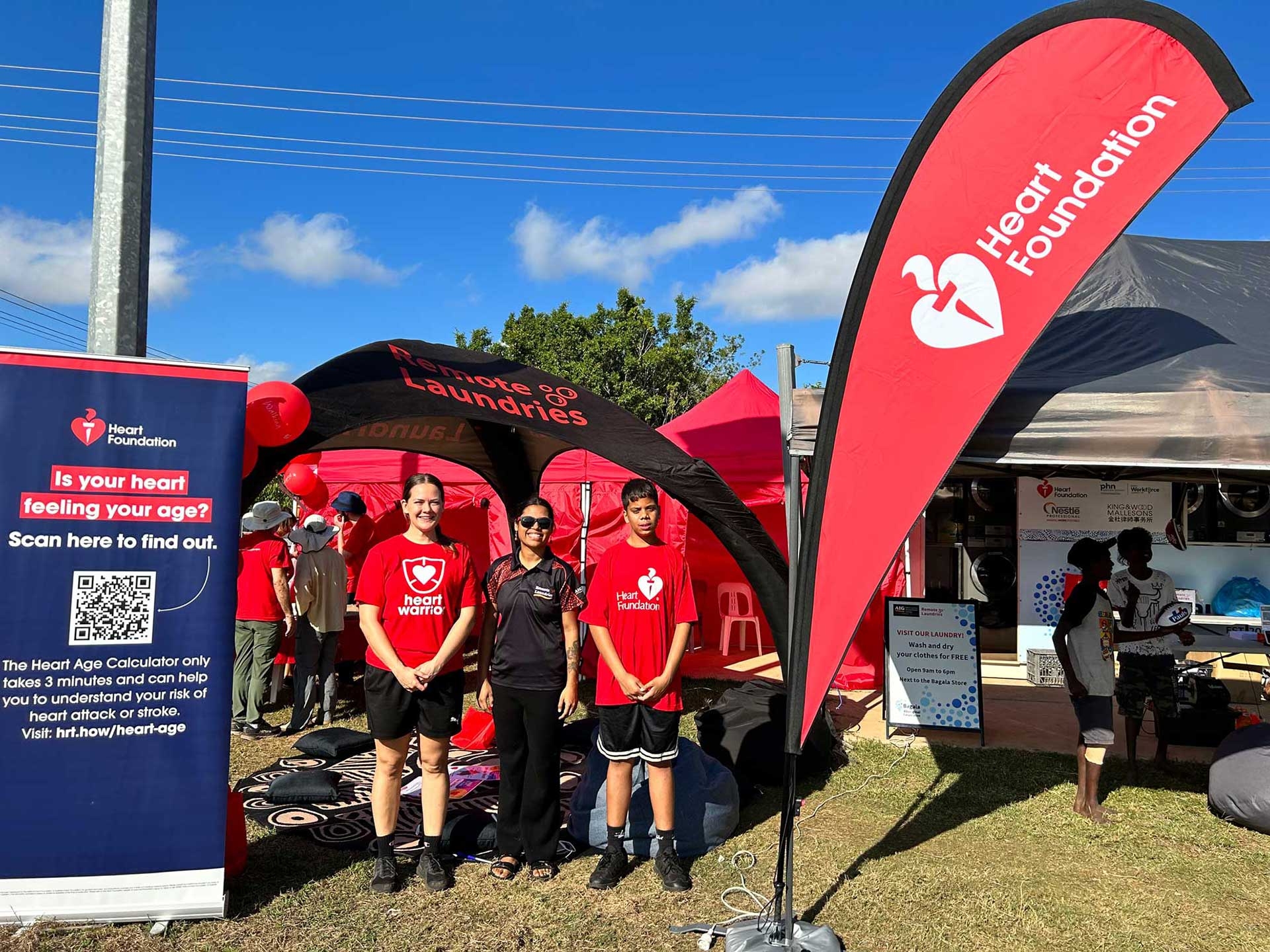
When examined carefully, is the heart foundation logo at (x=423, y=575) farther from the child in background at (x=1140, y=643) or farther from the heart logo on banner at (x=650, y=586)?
the child in background at (x=1140, y=643)

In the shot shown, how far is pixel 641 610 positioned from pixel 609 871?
1235mm

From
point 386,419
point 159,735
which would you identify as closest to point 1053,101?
point 386,419

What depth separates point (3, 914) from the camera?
3.39 metres

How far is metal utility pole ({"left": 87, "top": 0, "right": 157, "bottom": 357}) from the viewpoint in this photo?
3973 millimetres

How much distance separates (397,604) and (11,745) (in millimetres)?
1563

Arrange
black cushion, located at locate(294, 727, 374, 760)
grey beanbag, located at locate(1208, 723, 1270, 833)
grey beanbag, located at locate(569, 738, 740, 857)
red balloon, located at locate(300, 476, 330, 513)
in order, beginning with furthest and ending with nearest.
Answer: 1. red balloon, located at locate(300, 476, 330, 513)
2. black cushion, located at locate(294, 727, 374, 760)
3. grey beanbag, located at locate(1208, 723, 1270, 833)
4. grey beanbag, located at locate(569, 738, 740, 857)

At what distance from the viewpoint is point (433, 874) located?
399cm

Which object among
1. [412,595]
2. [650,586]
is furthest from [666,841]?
[412,595]

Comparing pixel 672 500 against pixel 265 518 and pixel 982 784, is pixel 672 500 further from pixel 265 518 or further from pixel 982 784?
pixel 982 784

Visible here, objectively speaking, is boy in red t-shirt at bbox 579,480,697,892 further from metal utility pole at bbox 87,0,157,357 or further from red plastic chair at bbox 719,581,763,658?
red plastic chair at bbox 719,581,763,658

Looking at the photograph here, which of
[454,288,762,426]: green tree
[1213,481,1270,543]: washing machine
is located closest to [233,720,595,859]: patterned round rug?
[1213,481,1270,543]: washing machine

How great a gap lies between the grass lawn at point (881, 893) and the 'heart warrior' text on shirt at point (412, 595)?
1080 millimetres

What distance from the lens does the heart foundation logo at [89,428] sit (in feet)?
11.6

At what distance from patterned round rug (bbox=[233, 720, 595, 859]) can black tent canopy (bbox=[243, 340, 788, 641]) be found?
1.87 meters
